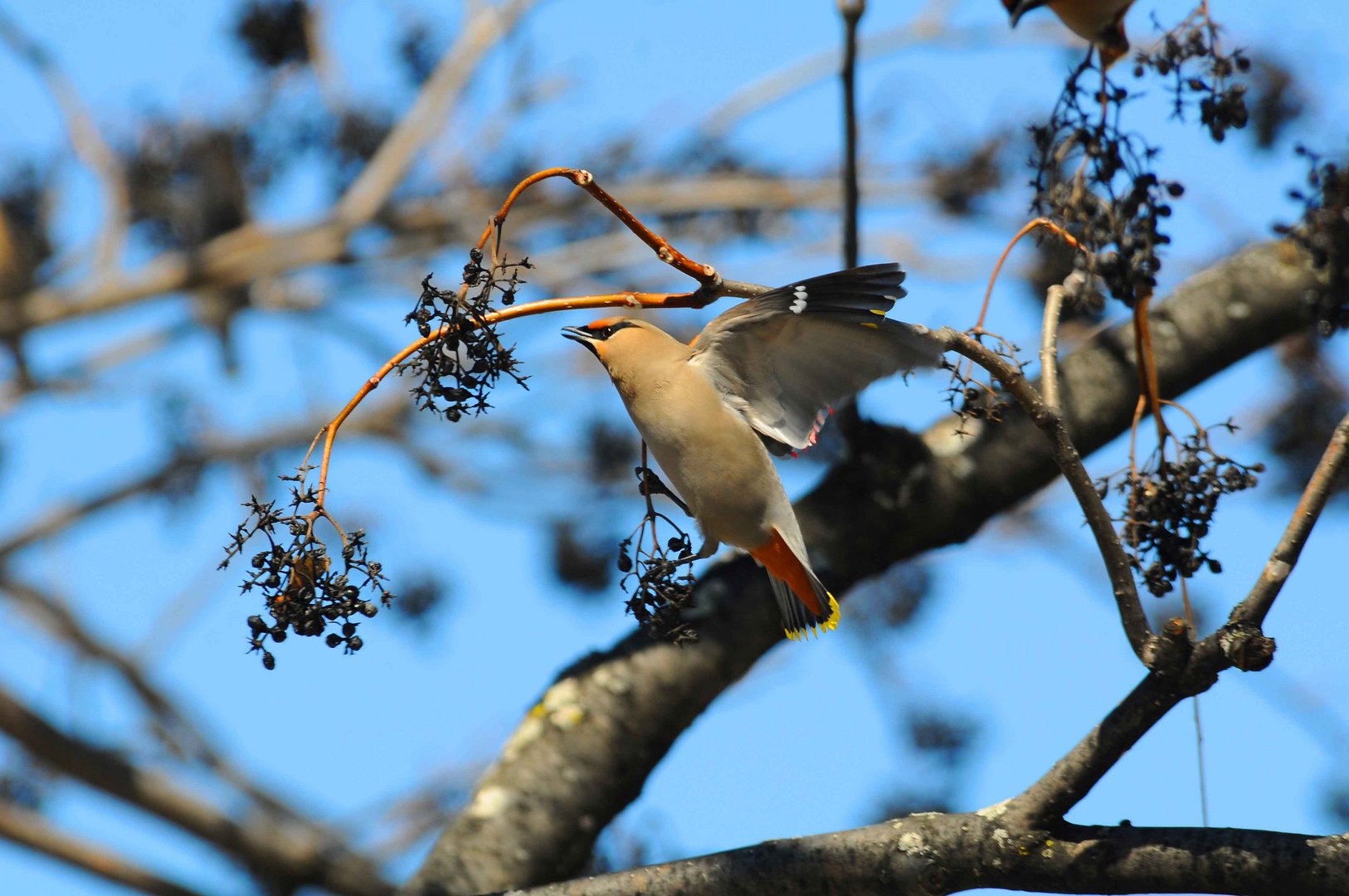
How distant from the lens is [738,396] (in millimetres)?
3014

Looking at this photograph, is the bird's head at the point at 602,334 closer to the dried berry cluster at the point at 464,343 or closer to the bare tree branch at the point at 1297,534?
the dried berry cluster at the point at 464,343

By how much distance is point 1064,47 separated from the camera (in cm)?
724

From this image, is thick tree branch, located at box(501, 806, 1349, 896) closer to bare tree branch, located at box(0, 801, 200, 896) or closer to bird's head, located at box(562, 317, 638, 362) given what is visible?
bird's head, located at box(562, 317, 638, 362)

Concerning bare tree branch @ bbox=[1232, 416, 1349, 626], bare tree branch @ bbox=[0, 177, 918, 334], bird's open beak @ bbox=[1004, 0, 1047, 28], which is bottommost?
bare tree branch @ bbox=[1232, 416, 1349, 626]

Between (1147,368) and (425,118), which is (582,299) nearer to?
(1147,368)

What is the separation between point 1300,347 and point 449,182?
16.6 feet

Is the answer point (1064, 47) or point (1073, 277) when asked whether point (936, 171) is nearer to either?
point (1064, 47)

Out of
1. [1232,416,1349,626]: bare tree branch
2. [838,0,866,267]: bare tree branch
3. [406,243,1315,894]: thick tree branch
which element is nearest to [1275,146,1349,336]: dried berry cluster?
[1232,416,1349,626]: bare tree branch

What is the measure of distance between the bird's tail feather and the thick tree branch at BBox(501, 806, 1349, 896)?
70 centimetres

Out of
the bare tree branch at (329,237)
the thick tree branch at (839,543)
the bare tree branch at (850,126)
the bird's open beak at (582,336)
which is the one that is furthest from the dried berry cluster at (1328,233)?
the bare tree branch at (329,237)

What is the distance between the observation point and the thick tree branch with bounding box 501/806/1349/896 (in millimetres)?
2180

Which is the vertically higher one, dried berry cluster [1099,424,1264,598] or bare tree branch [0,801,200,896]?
bare tree branch [0,801,200,896]

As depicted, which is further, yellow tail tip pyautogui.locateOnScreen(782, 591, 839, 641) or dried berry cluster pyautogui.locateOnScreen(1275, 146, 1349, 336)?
yellow tail tip pyautogui.locateOnScreen(782, 591, 839, 641)

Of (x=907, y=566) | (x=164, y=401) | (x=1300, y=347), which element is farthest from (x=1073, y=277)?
(x=164, y=401)
